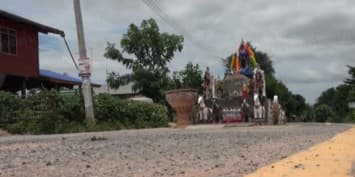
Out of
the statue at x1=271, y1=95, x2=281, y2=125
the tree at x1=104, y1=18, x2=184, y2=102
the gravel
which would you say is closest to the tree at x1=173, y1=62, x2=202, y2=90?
the tree at x1=104, y1=18, x2=184, y2=102

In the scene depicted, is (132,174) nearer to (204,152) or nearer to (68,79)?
(204,152)

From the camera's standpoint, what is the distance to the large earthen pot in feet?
85.5

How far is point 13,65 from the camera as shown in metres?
29.8

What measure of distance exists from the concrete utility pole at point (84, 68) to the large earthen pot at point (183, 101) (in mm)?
4752

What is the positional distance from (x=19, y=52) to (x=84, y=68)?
9128mm

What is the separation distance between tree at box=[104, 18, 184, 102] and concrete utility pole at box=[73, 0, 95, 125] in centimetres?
1612

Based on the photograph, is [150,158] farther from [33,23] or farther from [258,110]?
[33,23]

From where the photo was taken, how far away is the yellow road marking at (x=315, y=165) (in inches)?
282

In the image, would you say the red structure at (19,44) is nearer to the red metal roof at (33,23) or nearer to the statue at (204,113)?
the red metal roof at (33,23)

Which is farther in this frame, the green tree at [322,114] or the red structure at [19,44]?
the green tree at [322,114]

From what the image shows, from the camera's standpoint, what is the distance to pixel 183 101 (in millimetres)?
26094

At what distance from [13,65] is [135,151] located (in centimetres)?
2094

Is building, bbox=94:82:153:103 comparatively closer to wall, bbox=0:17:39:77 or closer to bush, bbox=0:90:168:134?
wall, bbox=0:17:39:77

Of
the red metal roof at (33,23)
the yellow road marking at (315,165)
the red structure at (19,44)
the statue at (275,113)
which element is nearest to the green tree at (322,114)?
the statue at (275,113)
